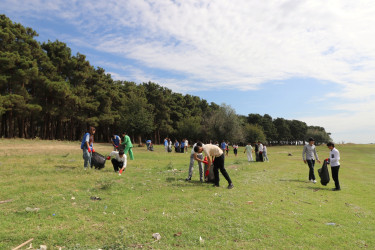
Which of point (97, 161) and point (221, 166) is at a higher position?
point (221, 166)

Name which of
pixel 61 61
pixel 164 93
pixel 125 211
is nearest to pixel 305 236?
pixel 125 211

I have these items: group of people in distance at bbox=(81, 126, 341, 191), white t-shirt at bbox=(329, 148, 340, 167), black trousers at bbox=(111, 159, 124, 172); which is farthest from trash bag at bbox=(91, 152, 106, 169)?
white t-shirt at bbox=(329, 148, 340, 167)

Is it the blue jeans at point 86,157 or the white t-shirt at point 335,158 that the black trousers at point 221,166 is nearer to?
the white t-shirt at point 335,158

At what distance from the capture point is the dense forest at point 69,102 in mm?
38625

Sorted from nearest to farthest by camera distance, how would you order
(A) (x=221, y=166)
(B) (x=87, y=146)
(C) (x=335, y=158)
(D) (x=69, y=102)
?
(A) (x=221, y=166)
(C) (x=335, y=158)
(B) (x=87, y=146)
(D) (x=69, y=102)

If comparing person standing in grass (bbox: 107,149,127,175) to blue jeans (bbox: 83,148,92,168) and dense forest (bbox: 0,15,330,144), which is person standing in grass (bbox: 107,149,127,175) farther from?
dense forest (bbox: 0,15,330,144)

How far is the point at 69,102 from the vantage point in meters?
47.2

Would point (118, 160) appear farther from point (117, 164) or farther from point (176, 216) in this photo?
point (176, 216)

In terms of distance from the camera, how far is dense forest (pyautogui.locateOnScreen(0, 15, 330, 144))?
3862cm

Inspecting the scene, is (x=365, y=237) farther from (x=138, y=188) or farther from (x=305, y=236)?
(x=138, y=188)

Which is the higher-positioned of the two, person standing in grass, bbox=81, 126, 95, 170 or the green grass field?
person standing in grass, bbox=81, 126, 95, 170

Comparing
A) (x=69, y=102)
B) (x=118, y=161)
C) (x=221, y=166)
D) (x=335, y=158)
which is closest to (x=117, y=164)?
(x=118, y=161)

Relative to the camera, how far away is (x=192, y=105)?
97375 mm

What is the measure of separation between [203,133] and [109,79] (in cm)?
3354
